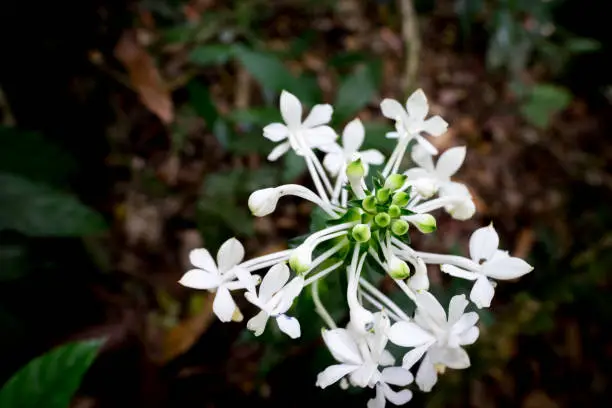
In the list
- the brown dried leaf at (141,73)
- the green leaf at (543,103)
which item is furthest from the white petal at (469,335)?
the green leaf at (543,103)

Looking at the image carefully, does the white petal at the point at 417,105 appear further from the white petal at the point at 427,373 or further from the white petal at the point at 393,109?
the white petal at the point at 427,373

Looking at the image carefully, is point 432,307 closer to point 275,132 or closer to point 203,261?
point 203,261

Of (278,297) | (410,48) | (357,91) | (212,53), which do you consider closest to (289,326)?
(278,297)

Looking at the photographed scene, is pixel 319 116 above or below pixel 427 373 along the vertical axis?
above

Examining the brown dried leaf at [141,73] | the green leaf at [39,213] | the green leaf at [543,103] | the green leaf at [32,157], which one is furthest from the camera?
the green leaf at [543,103]

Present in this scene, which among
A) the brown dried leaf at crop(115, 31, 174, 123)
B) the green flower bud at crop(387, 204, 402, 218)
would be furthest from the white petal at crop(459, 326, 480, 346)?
the brown dried leaf at crop(115, 31, 174, 123)

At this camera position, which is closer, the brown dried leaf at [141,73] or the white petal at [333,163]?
the white petal at [333,163]
